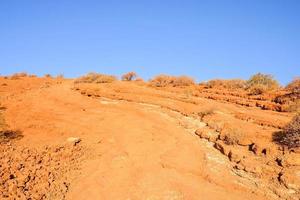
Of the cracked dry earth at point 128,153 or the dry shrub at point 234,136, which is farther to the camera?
the dry shrub at point 234,136

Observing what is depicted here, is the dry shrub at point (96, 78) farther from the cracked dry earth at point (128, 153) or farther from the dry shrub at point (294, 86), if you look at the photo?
the dry shrub at point (294, 86)

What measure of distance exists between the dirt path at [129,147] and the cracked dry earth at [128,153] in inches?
1.0

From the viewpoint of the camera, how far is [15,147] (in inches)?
396

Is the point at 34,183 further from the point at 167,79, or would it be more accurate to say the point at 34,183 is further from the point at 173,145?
the point at 167,79

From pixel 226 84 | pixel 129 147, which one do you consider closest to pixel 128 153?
pixel 129 147

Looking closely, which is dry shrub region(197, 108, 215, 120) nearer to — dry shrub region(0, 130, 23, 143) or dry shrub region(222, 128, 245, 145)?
dry shrub region(222, 128, 245, 145)

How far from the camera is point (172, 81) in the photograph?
57.8 ft

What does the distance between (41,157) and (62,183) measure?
1.41 m

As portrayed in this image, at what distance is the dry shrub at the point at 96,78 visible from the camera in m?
17.0

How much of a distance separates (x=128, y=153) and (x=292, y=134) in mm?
4411

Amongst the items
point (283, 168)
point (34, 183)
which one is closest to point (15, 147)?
point (34, 183)

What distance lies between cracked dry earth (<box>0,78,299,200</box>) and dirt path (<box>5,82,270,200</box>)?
2cm

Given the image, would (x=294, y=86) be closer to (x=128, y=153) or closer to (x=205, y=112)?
(x=205, y=112)

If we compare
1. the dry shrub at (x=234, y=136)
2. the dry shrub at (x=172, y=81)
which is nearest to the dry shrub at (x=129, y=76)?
the dry shrub at (x=172, y=81)
